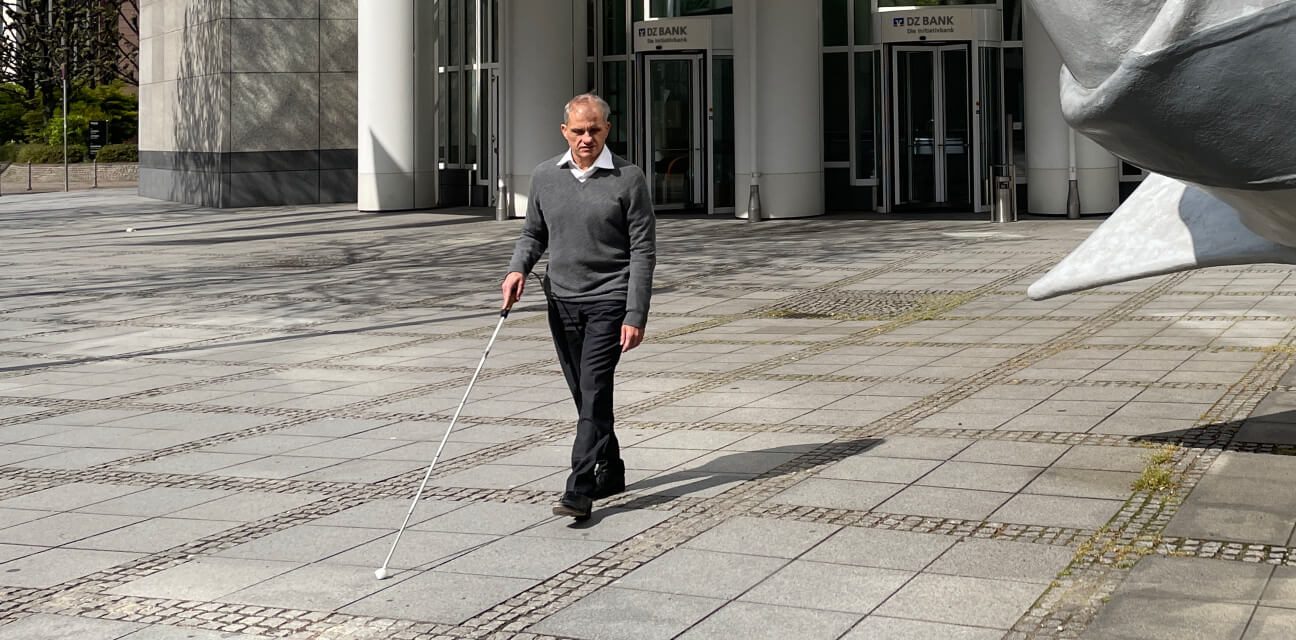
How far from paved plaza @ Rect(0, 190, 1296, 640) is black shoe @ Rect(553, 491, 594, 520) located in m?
0.07

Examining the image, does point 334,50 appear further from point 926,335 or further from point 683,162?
point 926,335

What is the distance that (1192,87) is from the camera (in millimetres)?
4977

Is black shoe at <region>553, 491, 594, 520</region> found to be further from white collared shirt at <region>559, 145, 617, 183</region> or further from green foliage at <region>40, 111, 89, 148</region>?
green foliage at <region>40, 111, 89, 148</region>

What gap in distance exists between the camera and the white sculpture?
4.82 metres

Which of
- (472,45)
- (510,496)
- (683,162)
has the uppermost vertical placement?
(472,45)

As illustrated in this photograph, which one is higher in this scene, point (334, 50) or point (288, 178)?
point (334, 50)

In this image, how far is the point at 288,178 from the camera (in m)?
35.1

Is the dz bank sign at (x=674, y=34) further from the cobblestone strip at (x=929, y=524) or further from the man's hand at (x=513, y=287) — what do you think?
the cobblestone strip at (x=929, y=524)

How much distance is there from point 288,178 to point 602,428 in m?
29.3

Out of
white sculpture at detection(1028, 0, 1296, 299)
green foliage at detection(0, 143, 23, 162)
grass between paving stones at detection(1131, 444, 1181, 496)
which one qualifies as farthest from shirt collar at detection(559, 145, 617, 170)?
green foliage at detection(0, 143, 23, 162)

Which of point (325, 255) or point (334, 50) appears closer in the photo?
point (325, 255)

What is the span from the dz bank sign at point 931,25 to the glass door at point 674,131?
11.6 ft

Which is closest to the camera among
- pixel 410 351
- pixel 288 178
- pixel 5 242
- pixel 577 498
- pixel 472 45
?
pixel 577 498

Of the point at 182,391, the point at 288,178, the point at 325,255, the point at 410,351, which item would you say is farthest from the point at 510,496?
the point at 288,178
